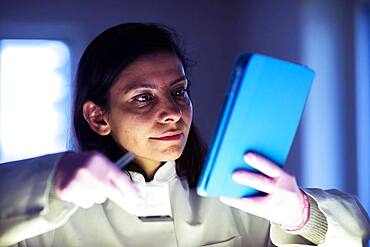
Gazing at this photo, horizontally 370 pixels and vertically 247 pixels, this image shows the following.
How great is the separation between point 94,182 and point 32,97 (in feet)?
3.68

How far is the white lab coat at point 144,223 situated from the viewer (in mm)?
693

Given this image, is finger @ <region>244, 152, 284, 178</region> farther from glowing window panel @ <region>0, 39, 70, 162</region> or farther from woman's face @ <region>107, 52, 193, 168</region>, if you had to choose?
glowing window panel @ <region>0, 39, 70, 162</region>

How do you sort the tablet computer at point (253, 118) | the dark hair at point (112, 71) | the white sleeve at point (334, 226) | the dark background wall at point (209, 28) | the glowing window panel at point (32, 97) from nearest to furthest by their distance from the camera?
the tablet computer at point (253, 118)
the white sleeve at point (334, 226)
the dark hair at point (112, 71)
the dark background wall at point (209, 28)
the glowing window panel at point (32, 97)

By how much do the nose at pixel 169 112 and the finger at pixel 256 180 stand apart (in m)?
0.21

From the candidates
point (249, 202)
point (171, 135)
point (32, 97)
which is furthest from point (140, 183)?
point (32, 97)

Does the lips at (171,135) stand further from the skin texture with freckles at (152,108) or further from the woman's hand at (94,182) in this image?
the woman's hand at (94,182)

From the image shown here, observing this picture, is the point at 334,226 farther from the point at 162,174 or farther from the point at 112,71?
the point at 112,71

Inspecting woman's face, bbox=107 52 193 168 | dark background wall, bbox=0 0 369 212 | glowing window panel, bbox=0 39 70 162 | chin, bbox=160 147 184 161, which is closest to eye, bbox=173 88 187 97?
woman's face, bbox=107 52 193 168

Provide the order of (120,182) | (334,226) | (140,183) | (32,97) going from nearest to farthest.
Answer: (120,182) → (334,226) → (140,183) → (32,97)

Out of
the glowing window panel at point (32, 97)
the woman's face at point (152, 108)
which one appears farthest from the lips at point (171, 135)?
the glowing window panel at point (32, 97)

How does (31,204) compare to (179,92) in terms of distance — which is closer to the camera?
(31,204)

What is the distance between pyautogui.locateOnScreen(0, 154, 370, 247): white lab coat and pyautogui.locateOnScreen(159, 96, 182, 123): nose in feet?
0.51

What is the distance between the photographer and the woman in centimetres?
69

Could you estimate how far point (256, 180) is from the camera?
2.31 feet
